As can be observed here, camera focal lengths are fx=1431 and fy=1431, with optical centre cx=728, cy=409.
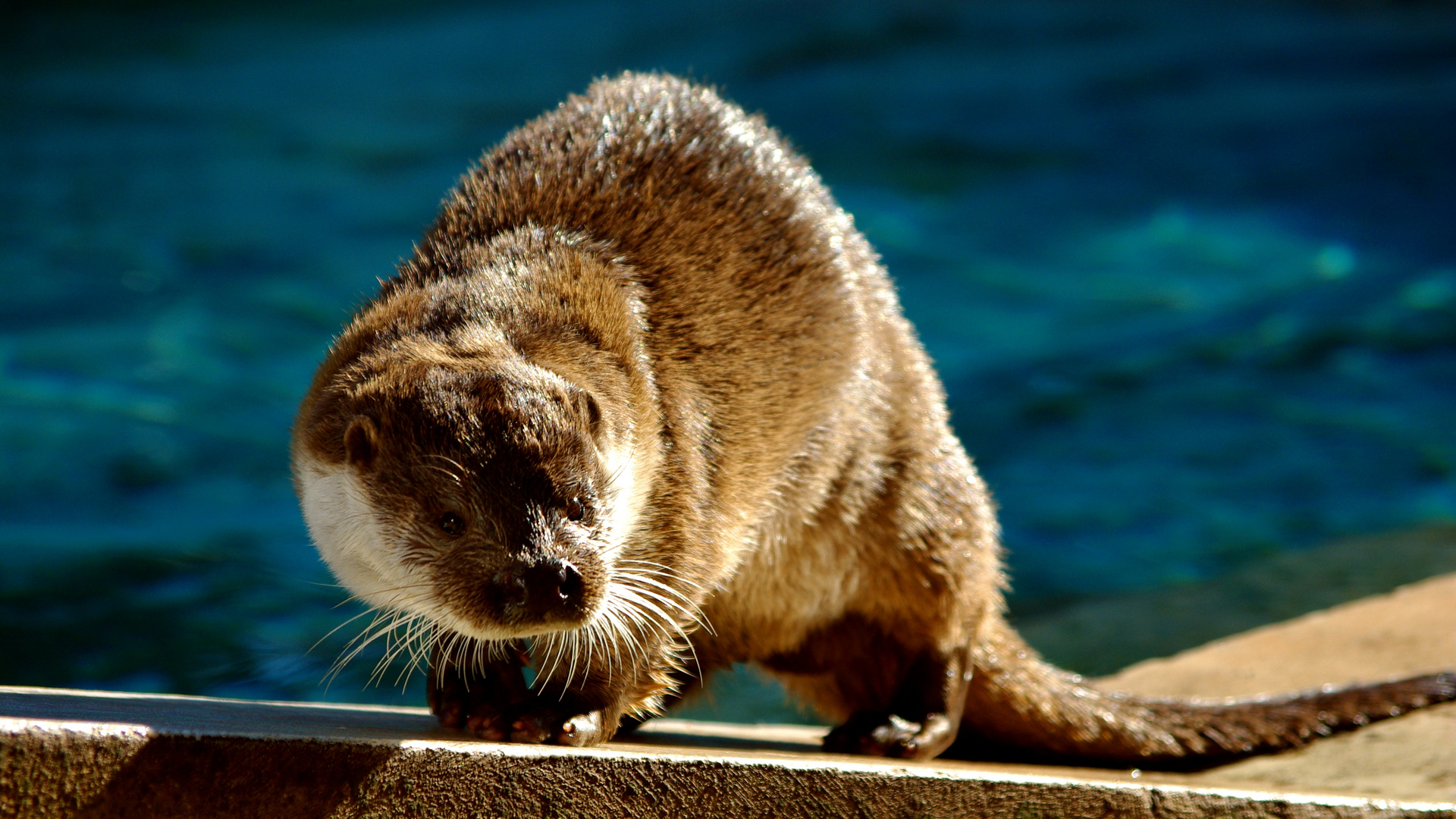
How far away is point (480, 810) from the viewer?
7.09ft

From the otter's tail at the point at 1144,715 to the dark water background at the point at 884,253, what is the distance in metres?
1.74

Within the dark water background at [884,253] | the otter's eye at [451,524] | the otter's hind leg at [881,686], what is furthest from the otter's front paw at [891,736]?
the dark water background at [884,253]

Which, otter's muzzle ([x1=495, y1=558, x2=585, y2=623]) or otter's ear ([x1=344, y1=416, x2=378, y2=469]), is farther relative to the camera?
otter's ear ([x1=344, y1=416, x2=378, y2=469])

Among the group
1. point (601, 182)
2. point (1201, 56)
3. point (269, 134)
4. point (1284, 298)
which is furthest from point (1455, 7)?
point (601, 182)

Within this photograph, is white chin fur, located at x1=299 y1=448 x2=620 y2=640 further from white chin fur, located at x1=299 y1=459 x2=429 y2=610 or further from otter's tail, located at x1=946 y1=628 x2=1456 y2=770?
otter's tail, located at x1=946 y1=628 x2=1456 y2=770

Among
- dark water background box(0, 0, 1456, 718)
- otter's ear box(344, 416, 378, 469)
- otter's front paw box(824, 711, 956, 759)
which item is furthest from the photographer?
dark water background box(0, 0, 1456, 718)

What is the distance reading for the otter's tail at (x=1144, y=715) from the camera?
3430 mm

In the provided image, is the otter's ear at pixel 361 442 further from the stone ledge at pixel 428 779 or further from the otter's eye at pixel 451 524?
the stone ledge at pixel 428 779

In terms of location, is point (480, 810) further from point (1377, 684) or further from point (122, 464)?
point (122, 464)

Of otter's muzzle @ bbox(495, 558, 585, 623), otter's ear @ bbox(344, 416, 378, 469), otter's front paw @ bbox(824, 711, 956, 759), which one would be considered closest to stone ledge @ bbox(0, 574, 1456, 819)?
otter's front paw @ bbox(824, 711, 956, 759)

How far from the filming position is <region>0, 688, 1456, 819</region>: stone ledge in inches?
78.5

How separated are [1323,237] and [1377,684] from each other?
829cm

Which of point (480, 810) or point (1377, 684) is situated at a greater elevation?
point (1377, 684)

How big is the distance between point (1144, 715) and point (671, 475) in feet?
4.73
